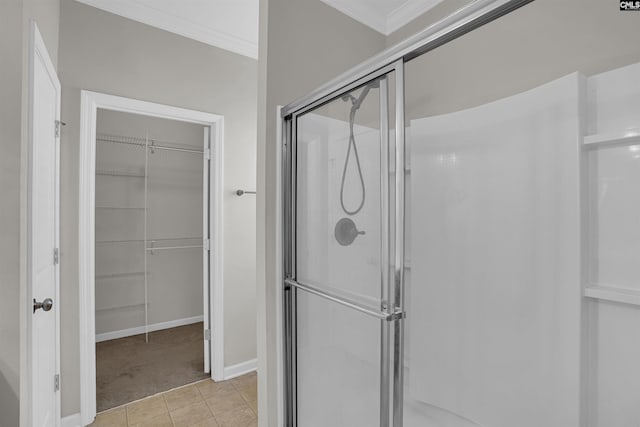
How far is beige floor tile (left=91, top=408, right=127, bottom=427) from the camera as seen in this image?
2.03m

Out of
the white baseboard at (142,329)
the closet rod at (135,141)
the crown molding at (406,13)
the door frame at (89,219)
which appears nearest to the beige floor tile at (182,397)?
the door frame at (89,219)

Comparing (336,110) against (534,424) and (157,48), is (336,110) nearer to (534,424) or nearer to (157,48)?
(534,424)

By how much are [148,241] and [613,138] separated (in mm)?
3796

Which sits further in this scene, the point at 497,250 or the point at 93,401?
the point at 93,401

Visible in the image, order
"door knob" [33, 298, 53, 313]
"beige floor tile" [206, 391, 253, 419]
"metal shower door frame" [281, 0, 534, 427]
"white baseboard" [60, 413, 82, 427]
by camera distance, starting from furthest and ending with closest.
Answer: "beige floor tile" [206, 391, 253, 419], "white baseboard" [60, 413, 82, 427], "door knob" [33, 298, 53, 313], "metal shower door frame" [281, 0, 534, 427]

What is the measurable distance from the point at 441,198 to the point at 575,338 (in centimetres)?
81

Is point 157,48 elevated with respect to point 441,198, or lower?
elevated

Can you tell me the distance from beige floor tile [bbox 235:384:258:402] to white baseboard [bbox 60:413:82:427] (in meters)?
0.97

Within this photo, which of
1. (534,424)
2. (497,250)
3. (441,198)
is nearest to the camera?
(534,424)

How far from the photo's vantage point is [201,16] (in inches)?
93.7

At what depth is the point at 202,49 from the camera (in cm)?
254

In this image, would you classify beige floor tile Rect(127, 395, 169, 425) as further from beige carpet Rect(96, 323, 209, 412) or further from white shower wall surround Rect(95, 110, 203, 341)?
white shower wall surround Rect(95, 110, 203, 341)

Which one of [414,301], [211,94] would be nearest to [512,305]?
[414,301]

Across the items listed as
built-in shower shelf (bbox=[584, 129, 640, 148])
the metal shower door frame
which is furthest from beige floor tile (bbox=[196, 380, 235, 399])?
built-in shower shelf (bbox=[584, 129, 640, 148])
